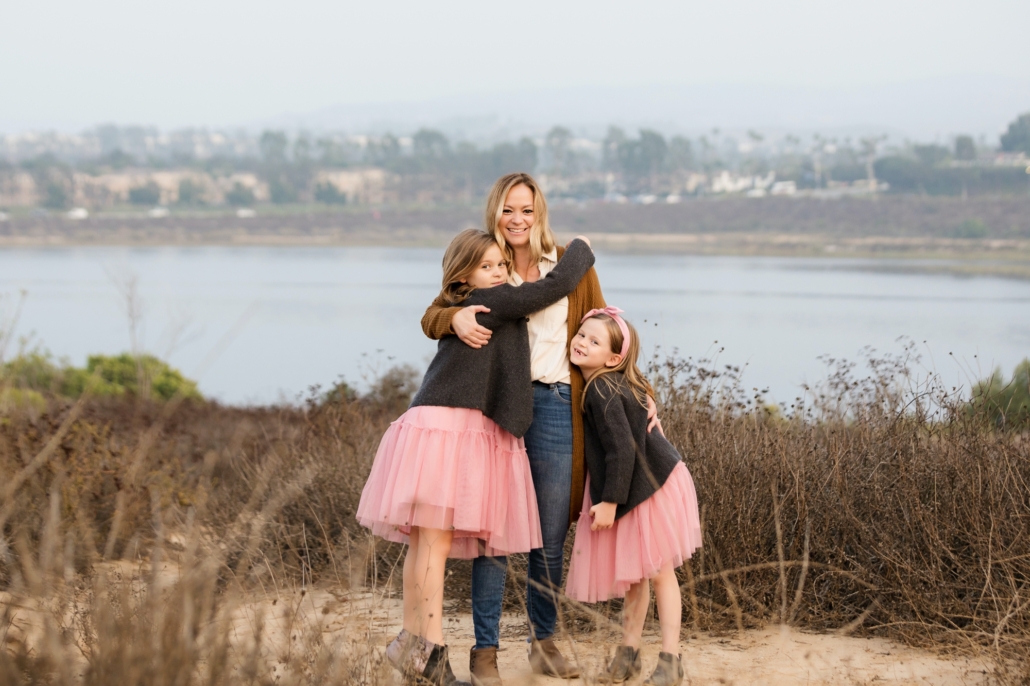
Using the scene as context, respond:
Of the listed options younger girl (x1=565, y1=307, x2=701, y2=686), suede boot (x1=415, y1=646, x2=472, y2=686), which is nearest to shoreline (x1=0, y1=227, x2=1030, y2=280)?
younger girl (x1=565, y1=307, x2=701, y2=686)

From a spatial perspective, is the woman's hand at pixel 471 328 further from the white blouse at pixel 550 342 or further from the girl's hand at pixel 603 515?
the girl's hand at pixel 603 515

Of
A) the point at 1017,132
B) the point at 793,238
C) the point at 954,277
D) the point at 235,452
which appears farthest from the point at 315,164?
the point at 235,452

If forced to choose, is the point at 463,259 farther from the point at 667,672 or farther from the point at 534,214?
the point at 667,672

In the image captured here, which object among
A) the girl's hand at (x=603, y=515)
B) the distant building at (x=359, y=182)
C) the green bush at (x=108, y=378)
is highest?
the distant building at (x=359, y=182)

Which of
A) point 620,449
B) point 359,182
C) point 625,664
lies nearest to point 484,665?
point 625,664

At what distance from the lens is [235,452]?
6965mm

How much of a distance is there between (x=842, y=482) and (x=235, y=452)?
4.51 m

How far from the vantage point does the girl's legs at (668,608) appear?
3.03m

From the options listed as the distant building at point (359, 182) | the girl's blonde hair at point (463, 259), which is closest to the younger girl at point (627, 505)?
the girl's blonde hair at point (463, 259)

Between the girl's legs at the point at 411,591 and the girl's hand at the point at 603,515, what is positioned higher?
the girl's hand at the point at 603,515

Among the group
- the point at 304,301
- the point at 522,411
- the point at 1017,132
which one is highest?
the point at 1017,132

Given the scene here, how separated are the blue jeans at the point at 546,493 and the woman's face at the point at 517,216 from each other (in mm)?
474

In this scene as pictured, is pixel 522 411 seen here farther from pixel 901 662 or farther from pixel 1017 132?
pixel 1017 132

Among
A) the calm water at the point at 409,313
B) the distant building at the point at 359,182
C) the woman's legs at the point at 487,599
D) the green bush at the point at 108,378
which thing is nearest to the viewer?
the woman's legs at the point at 487,599
